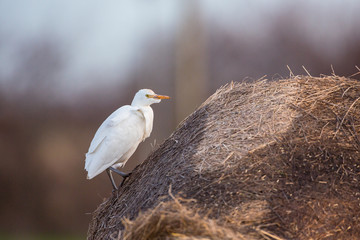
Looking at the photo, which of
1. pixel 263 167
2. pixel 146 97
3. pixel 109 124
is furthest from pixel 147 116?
pixel 263 167

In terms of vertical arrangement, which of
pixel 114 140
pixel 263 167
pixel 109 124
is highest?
pixel 109 124

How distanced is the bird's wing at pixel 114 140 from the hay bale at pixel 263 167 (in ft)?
1.79

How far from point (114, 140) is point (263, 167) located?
2452 millimetres

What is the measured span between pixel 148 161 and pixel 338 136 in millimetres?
2142

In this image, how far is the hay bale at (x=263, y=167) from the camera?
4758 mm

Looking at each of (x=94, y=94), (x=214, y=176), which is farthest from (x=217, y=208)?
(x=94, y=94)

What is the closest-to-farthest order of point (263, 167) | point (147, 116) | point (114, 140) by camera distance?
point (263, 167) → point (114, 140) → point (147, 116)

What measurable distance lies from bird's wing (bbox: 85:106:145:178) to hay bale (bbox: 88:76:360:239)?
0.55m

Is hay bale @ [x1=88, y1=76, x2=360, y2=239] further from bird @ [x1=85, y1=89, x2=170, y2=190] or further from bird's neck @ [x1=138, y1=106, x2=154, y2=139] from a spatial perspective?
bird's neck @ [x1=138, y1=106, x2=154, y2=139]

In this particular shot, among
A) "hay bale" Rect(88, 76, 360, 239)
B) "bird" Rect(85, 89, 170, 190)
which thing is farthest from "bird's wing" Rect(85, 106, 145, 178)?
"hay bale" Rect(88, 76, 360, 239)

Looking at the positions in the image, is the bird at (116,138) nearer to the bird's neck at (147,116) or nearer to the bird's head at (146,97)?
the bird's neck at (147,116)

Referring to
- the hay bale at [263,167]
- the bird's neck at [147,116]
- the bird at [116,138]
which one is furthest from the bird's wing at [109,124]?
the hay bale at [263,167]

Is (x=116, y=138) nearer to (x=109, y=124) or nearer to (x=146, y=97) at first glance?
(x=109, y=124)

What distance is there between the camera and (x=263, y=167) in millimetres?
5215
